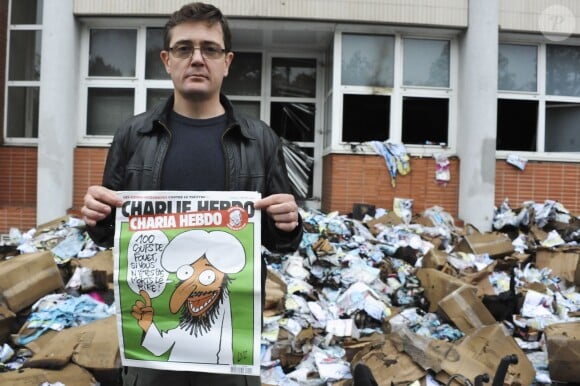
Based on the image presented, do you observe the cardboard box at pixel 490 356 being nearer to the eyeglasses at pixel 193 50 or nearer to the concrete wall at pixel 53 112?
the eyeglasses at pixel 193 50

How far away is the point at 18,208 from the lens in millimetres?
8000

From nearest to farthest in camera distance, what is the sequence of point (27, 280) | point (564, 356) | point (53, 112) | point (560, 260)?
point (564, 356), point (27, 280), point (560, 260), point (53, 112)

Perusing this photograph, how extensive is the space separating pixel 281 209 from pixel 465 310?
3582 mm

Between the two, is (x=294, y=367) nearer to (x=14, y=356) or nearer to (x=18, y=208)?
(x=14, y=356)

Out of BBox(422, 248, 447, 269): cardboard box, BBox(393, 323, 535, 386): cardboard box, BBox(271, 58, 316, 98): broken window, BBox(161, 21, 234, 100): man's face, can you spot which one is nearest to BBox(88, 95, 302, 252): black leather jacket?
BBox(161, 21, 234, 100): man's face

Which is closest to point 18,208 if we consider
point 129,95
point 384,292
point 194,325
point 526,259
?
point 129,95

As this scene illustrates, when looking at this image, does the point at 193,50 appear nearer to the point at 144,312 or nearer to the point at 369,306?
the point at 144,312

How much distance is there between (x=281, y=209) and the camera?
5.93ft

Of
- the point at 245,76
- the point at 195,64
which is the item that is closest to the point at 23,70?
the point at 245,76

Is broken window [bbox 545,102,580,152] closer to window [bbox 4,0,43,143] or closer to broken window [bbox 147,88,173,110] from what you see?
broken window [bbox 147,88,173,110]

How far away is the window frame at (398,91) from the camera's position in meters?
8.13

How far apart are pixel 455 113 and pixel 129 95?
18.8 ft

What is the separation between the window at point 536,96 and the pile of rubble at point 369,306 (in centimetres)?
182

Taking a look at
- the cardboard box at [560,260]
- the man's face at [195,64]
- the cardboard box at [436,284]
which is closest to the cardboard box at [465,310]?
the cardboard box at [436,284]
